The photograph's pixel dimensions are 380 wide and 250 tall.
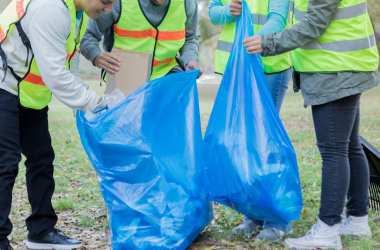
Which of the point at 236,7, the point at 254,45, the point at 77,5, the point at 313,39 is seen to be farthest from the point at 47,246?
the point at 313,39

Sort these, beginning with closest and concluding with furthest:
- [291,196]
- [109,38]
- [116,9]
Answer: [291,196]
[116,9]
[109,38]

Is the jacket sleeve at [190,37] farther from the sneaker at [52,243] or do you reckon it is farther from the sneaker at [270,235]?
the sneaker at [52,243]

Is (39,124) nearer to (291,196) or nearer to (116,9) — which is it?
(116,9)

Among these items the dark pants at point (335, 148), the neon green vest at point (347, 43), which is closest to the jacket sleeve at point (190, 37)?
the neon green vest at point (347, 43)

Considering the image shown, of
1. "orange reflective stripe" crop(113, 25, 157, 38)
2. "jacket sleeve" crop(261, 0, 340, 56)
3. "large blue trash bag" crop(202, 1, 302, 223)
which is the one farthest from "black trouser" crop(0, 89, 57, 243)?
"jacket sleeve" crop(261, 0, 340, 56)

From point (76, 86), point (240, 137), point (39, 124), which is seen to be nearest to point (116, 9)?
point (76, 86)

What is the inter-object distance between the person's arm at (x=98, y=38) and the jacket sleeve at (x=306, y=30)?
0.75 m

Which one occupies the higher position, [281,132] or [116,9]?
[116,9]

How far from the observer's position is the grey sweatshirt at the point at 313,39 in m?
1.60

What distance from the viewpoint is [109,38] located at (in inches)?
80.0

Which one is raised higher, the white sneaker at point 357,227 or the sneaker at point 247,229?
the white sneaker at point 357,227

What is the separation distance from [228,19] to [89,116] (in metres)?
0.89

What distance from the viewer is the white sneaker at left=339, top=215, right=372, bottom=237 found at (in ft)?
6.36

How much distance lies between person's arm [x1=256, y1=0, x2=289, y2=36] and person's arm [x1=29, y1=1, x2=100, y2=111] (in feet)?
3.07
